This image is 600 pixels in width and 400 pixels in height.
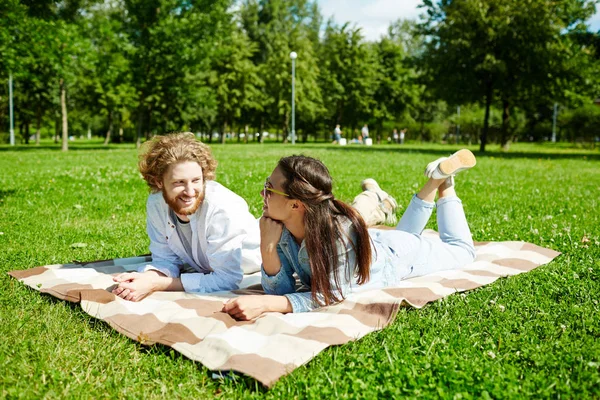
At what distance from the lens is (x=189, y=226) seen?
14.1 ft

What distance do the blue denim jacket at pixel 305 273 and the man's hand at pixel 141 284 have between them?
2.77 ft

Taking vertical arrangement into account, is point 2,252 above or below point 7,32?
below

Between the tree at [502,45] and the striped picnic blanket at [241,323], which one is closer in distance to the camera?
the striped picnic blanket at [241,323]

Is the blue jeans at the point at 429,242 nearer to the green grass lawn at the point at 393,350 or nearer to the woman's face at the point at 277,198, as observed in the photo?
the green grass lawn at the point at 393,350

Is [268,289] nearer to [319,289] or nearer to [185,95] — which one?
[319,289]

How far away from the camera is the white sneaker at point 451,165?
4.68 meters

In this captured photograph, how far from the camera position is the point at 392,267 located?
4254 millimetres

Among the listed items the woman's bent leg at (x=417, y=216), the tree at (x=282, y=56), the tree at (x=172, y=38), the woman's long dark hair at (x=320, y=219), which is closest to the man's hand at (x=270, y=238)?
the woman's long dark hair at (x=320, y=219)

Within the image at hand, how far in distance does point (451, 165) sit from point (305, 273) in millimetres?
1827

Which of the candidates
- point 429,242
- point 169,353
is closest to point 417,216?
point 429,242

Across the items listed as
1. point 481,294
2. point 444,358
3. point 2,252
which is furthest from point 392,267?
point 2,252

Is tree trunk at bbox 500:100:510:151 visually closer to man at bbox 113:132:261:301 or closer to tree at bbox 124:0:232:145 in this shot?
tree at bbox 124:0:232:145

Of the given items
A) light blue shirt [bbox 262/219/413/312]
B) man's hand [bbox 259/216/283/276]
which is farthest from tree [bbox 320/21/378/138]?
man's hand [bbox 259/216/283/276]

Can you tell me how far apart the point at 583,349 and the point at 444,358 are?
0.86 metres
